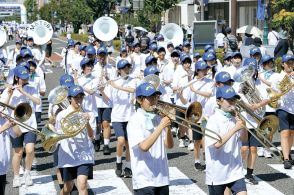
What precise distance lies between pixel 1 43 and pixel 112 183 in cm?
947

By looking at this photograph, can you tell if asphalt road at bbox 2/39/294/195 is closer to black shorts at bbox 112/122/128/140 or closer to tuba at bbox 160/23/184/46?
black shorts at bbox 112/122/128/140

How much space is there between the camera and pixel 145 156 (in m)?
6.62

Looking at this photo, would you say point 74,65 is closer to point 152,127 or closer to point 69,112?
point 69,112

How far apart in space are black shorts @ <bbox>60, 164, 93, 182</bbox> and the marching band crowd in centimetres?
1

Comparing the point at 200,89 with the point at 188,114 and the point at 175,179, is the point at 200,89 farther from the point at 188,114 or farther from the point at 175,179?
the point at 188,114

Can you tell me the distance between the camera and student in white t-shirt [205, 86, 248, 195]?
278 inches

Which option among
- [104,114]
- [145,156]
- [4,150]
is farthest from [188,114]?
[104,114]

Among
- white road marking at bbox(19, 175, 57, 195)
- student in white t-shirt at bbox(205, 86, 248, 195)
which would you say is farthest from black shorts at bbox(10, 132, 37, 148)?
student in white t-shirt at bbox(205, 86, 248, 195)

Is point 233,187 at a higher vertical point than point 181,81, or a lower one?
lower

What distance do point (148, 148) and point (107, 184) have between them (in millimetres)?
3978

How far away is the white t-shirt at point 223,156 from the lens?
709 centimetres

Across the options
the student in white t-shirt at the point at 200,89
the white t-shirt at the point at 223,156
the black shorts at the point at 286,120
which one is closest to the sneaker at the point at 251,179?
the student in white t-shirt at the point at 200,89

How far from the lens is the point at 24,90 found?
32.8ft

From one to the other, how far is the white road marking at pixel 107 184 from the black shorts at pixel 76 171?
1.73 meters
